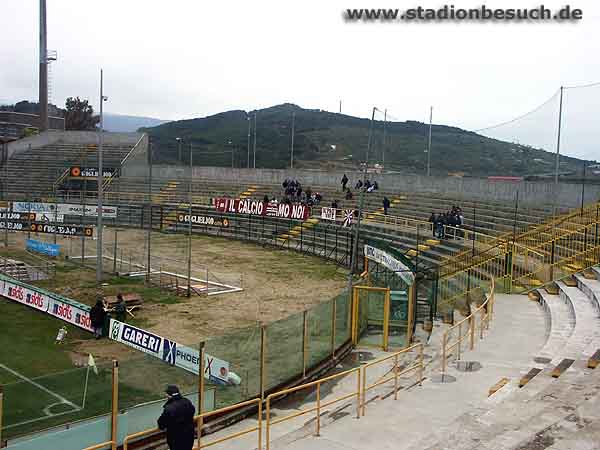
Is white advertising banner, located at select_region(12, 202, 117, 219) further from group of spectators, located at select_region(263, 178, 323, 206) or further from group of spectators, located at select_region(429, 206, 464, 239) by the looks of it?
group of spectators, located at select_region(429, 206, 464, 239)

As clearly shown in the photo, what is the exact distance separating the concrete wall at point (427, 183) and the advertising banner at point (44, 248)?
24.2m

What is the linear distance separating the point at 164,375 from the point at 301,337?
381cm

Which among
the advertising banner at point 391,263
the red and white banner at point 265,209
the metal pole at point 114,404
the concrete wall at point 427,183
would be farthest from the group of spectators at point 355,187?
the metal pole at point 114,404

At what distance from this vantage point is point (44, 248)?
32.8 meters

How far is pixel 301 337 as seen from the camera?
44.8 ft

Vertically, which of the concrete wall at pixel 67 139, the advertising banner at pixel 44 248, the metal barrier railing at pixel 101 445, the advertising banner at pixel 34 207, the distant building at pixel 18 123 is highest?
the distant building at pixel 18 123

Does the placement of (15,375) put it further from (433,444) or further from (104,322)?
(433,444)

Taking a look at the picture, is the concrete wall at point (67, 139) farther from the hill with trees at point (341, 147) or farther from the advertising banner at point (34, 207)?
the advertising banner at point (34, 207)

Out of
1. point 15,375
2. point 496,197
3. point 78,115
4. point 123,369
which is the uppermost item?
point 78,115

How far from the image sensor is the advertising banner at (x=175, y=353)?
1145 cm

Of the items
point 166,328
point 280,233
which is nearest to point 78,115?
point 280,233

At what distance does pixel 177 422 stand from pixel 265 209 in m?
36.6

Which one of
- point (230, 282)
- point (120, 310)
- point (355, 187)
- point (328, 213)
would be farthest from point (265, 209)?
point (120, 310)

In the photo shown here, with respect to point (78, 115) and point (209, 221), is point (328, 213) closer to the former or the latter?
point (209, 221)
